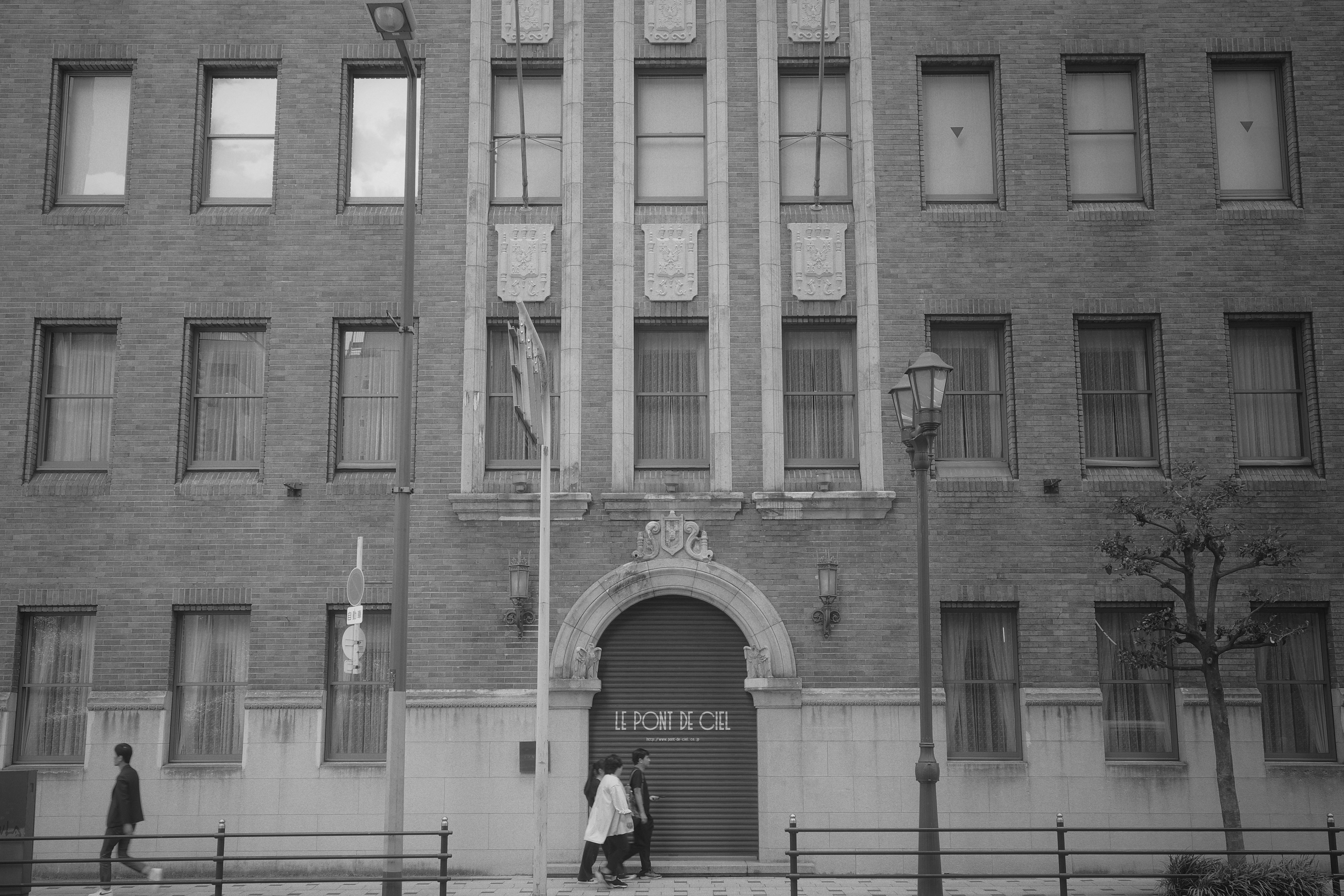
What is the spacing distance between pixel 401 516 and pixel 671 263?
6961 millimetres

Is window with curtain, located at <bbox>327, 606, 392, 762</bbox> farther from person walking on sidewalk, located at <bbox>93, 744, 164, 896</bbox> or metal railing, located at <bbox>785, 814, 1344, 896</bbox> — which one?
metal railing, located at <bbox>785, 814, 1344, 896</bbox>

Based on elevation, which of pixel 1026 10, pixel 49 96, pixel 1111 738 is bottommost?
pixel 1111 738

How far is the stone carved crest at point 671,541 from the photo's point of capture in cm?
1859

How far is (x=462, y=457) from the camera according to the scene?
1897cm

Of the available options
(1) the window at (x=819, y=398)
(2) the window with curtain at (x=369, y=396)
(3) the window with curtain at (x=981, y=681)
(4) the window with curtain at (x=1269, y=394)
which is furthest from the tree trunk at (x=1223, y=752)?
(2) the window with curtain at (x=369, y=396)

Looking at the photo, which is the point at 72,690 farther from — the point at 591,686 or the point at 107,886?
the point at 591,686

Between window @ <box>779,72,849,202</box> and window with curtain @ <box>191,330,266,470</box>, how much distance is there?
29.3 feet

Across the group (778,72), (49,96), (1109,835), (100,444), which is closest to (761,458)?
(778,72)

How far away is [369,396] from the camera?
19.6 m

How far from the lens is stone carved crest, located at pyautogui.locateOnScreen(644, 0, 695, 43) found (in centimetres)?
1989

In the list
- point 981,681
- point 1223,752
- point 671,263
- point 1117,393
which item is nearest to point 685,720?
point 981,681

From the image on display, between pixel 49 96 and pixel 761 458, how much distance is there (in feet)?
42.7

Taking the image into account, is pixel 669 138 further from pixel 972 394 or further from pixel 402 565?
pixel 402 565

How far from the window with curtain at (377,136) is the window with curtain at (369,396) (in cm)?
237
